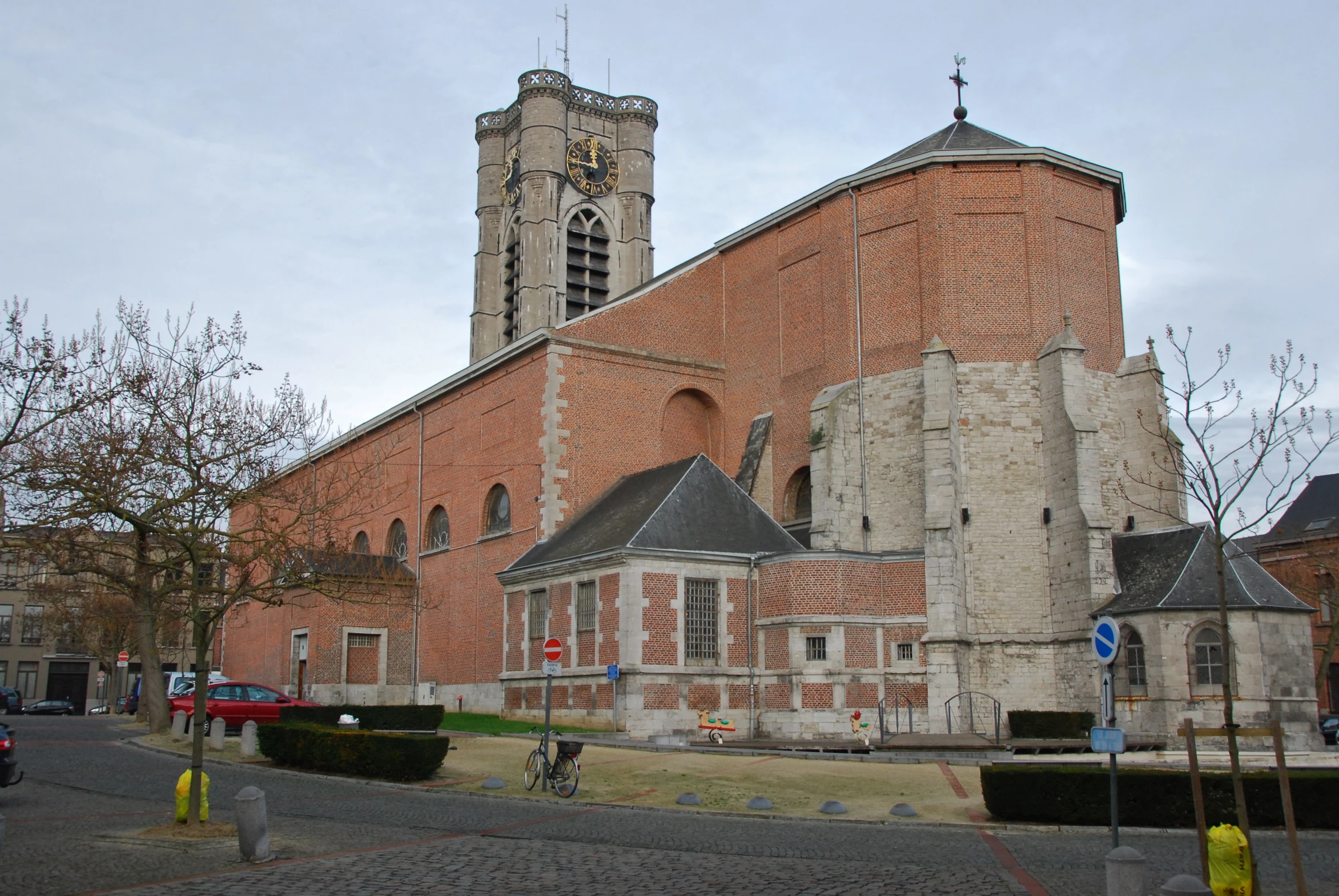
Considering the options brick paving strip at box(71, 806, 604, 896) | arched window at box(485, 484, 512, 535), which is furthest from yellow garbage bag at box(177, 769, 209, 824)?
arched window at box(485, 484, 512, 535)

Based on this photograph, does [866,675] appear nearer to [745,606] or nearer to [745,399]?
[745,606]

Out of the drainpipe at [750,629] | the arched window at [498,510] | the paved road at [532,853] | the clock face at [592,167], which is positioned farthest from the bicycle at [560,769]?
the clock face at [592,167]

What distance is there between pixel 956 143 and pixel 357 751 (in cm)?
2272

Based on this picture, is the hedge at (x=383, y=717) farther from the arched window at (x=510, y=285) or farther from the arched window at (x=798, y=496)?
the arched window at (x=510, y=285)

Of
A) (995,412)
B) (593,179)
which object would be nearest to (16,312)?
(995,412)

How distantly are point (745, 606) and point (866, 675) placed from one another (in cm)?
327

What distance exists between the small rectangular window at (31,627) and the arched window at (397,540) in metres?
25.7

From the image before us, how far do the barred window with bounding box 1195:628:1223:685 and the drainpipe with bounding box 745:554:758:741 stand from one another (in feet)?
31.4

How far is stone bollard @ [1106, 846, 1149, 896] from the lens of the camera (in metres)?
8.70

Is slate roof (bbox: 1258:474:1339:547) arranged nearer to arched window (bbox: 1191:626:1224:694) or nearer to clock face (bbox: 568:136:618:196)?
arched window (bbox: 1191:626:1224:694)

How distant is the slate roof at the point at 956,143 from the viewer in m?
30.9

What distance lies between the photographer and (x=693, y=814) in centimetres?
1462

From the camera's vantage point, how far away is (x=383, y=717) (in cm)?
2386

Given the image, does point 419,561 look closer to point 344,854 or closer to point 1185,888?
point 344,854
